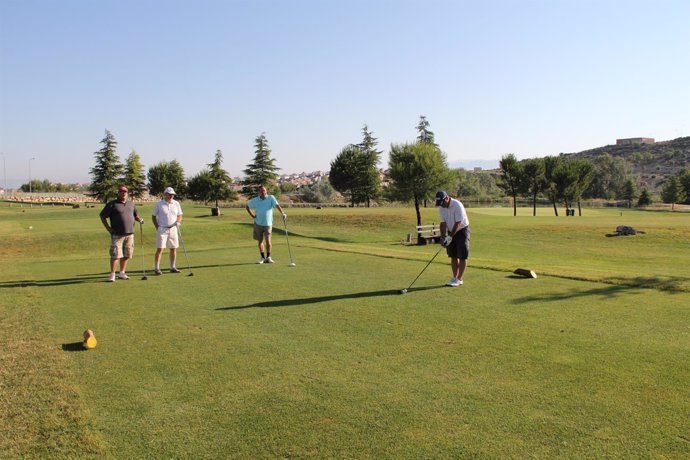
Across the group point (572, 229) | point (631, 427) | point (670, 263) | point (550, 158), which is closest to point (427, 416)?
point (631, 427)

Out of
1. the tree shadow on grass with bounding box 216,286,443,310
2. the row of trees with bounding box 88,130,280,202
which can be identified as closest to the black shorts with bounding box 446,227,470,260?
the tree shadow on grass with bounding box 216,286,443,310

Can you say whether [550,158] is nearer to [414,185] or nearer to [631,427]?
[414,185]

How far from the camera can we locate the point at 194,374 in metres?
5.70

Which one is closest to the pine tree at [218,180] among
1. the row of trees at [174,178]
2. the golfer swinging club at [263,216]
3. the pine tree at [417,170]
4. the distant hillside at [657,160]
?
the row of trees at [174,178]

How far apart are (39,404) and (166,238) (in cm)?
911

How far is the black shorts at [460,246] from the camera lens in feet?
36.2

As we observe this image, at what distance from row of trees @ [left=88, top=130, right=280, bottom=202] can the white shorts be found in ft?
230

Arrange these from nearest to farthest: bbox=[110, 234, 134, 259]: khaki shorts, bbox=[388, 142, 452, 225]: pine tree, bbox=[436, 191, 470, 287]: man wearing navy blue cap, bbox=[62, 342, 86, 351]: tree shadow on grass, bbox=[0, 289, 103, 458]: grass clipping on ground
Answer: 1. bbox=[0, 289, 103, 458]: grass clipping on ground
2. bbox=[62, 342, 86, 351]: tree shadow on grass
3. bbox=[436, 191, 470, 287]: man wearing navy blue cap
4. bbox=[110, 234, 134, 259]: khaki shorts
5. bbox=[388, 142, 452, 225]: pine tree

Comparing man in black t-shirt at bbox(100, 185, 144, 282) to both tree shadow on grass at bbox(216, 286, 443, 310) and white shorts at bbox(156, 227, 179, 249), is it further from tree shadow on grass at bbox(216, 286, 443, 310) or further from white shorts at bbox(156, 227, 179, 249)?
tree shadow on grass at bbox(216, 286, 443, 310)

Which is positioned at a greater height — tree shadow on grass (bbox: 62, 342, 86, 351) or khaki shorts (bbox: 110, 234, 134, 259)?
khaki shorts (bbox: 110, 234, 134, 259)

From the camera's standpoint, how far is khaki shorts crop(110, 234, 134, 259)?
41.1ft

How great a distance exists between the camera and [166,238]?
13.8 metres

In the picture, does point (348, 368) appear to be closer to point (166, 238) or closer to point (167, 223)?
point (166, 238)

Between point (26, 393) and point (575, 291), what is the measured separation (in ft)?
29.8
